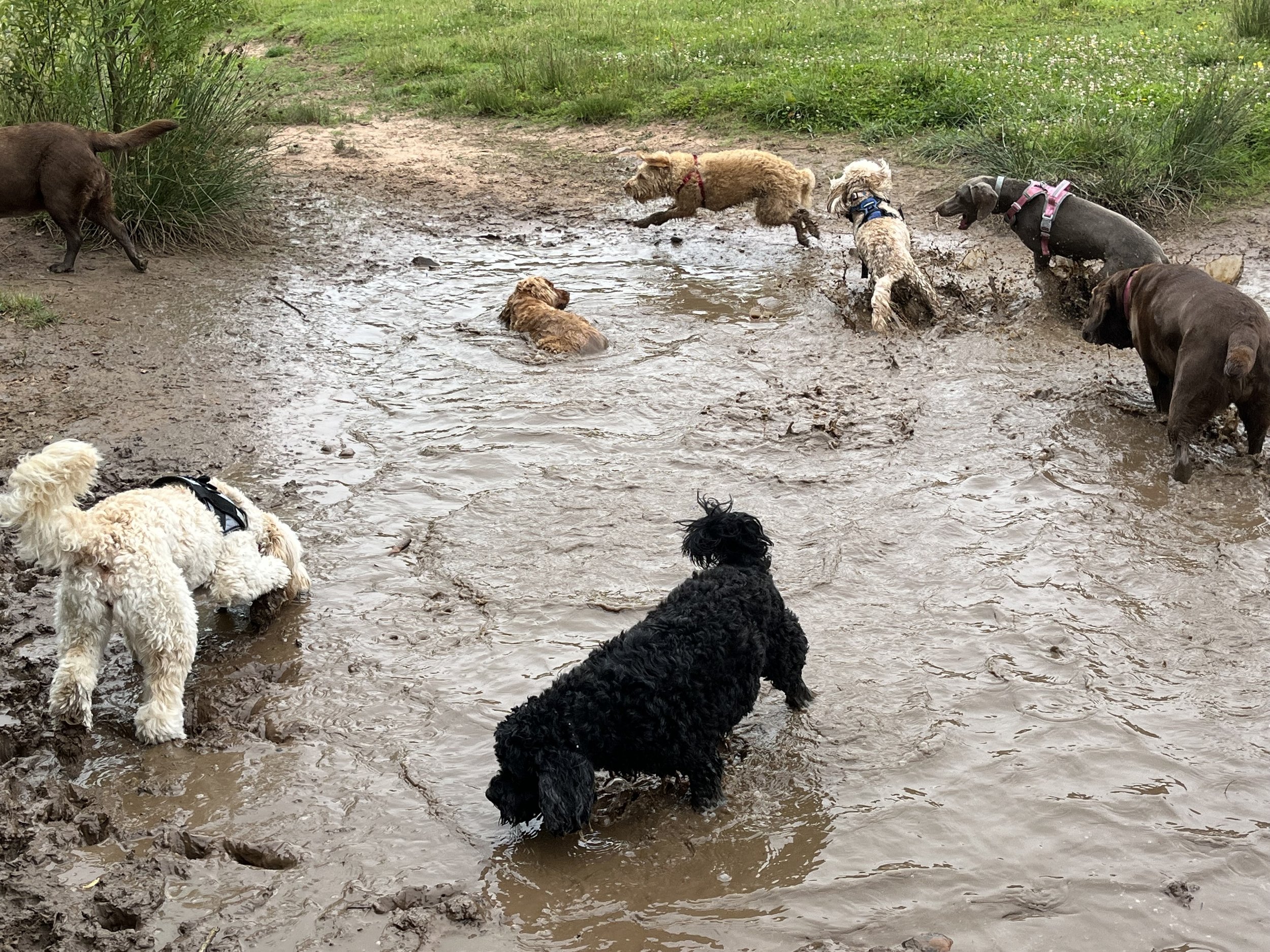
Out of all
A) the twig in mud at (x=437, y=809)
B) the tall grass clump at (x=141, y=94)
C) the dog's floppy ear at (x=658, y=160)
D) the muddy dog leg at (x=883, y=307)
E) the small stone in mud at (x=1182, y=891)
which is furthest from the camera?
the dog's floppy ear at (x=658, y=160)

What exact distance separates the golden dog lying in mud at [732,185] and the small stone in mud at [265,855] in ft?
25.8

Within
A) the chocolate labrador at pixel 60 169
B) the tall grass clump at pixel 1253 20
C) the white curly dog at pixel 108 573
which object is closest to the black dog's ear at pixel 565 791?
the white curly dog at pixel 108 573

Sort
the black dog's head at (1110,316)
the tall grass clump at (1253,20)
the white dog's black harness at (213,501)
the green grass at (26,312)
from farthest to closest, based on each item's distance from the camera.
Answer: the tall grass clump at (1253,20), the green grass at (26,312), the black dog's head at (1110,316), the white dog's black harness at (213,501)

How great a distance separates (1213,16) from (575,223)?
31.3ft

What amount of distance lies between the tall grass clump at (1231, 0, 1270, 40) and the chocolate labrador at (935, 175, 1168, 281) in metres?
6.89

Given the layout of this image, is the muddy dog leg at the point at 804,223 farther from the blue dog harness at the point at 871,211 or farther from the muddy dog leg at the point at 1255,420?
the muddy dog leg at the point at 1255,420

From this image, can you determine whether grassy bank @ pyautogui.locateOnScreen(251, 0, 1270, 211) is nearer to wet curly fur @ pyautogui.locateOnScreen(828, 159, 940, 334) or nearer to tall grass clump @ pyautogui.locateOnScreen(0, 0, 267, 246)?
wet curly fur @ pyautogui.locateOnScreen(828, 159, 940, 334)

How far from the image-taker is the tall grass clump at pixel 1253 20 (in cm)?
1298

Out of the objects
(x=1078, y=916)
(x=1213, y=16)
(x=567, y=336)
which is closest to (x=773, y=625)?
(x=1078, y=916)

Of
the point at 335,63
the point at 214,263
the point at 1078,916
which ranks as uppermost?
the point at 335,63

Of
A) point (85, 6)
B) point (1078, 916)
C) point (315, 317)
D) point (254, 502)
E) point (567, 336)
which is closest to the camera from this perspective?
point (1078, 916)

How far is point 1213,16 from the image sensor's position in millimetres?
14258

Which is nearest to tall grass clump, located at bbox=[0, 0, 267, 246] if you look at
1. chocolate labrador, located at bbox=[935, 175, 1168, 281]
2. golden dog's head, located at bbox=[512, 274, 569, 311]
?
golden dog's head, located at bbox=[512, 274, 569, 311]

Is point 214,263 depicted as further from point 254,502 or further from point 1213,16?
point 1213,16
